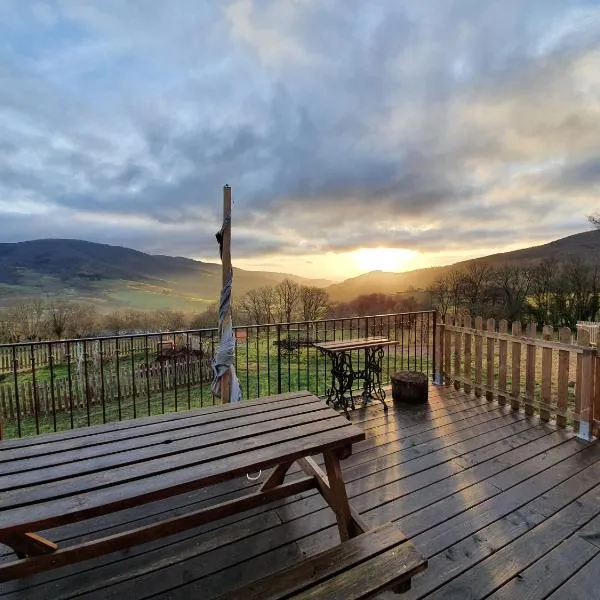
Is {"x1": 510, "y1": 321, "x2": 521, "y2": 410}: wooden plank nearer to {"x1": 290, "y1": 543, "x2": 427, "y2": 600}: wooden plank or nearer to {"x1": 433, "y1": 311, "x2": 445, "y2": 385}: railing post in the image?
{"x1": 433, "y1": 311, "x2": 445, "y2": 385}: railing post

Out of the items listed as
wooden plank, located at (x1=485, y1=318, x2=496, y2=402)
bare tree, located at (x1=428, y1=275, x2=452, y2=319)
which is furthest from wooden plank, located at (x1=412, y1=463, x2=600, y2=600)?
bare tree, located at (x1=428, y1=275, x2=452, y2=319)

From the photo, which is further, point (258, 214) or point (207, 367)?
point (207, 367)

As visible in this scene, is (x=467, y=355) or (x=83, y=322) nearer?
(x=467, y=355)

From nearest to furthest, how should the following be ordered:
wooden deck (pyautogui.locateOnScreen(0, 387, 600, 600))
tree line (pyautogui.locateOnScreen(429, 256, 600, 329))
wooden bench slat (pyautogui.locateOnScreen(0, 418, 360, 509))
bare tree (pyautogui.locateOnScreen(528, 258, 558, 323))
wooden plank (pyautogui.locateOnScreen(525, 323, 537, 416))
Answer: wooden bench slat (pyautogui.locateOnScreen(0, 418, 360, 509))
wooden deck (pyautogui.locateOnScreen(0, 387, 600, 600))
wooden plank (pyautogui.locateOnScreen(525, 323, 537, 416))
tree line (pyautogui.locateOnScreen(429, 256, 600, 329))
bare tree (pyautogui.locateOnScreen(528, 258, 558, 323))

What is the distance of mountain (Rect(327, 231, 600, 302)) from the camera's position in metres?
11.3

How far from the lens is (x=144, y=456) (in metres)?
1.34

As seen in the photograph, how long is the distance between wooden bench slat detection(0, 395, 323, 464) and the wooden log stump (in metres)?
2.03

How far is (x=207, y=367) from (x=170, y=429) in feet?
26.8

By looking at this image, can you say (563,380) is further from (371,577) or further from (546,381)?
(371,577)

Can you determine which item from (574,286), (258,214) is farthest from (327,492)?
(574,286)

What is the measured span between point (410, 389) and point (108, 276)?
77.5 ft

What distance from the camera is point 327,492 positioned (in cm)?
176

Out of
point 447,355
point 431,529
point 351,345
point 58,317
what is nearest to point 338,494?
point 431,529

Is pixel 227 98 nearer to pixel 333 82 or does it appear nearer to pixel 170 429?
pixel 333 82
